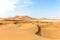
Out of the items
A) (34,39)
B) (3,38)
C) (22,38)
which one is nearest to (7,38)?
(3,38)

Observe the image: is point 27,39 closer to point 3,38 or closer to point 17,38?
point 17,38

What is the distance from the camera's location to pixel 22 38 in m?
5.21

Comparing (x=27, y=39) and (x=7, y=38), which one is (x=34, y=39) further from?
(x=7, y=38)

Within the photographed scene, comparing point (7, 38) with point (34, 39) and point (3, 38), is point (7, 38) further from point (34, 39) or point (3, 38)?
point (34, 39)

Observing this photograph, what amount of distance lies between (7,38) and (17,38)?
34 centimetres

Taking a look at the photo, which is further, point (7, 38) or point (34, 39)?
point (34, 39)

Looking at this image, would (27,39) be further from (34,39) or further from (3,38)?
→ (3,38)

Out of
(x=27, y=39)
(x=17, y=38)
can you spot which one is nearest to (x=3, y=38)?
(x=17, y=38)

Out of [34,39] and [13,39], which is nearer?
[13,39]

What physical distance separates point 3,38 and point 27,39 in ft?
2.59

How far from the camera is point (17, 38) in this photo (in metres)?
5.11

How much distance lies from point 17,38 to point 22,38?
187 millimetres

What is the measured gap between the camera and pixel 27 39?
17.0 ft

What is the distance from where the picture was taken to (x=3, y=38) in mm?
4926
